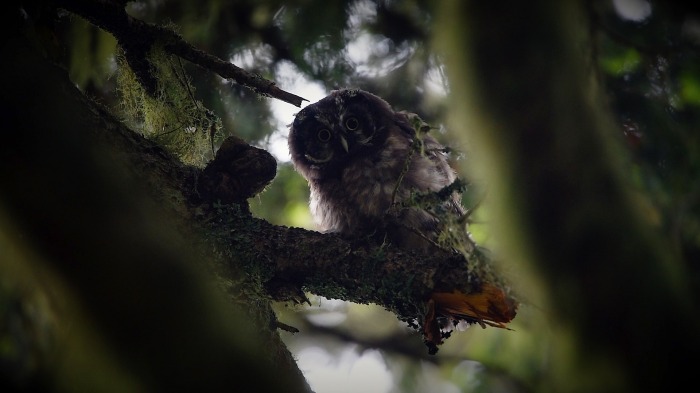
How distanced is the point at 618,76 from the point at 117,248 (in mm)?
2160

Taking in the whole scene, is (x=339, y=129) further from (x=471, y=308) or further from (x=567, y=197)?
(x=567, y=197)

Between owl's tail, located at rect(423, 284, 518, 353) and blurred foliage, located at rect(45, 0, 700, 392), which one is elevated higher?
blurred foliage, located at rect(45, 0, 700, 392)

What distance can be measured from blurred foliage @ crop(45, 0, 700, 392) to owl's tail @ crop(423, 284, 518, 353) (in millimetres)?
87

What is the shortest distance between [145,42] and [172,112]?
429 mm

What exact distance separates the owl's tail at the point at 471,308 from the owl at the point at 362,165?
2.04ft

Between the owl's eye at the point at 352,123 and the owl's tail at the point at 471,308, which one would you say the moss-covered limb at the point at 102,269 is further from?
the owl's eye at the point at 352,123

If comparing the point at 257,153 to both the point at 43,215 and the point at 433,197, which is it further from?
the point at 43,215

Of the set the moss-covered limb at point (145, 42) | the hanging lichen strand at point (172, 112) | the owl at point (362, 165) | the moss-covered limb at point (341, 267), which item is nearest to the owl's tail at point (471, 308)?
the moss-covered limb at point (341, 267)

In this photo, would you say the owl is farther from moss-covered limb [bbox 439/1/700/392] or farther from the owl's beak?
moss-covered limb [bbox 439/1/700/392]

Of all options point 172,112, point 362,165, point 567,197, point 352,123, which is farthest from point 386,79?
point 567,197

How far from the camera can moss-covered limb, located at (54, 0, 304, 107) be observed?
215cm

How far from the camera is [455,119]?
1.48 metres

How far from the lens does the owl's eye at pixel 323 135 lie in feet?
11.8

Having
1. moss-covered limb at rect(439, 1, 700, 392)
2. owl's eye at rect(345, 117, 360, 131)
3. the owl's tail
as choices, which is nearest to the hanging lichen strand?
owl's eye at rect(345, 117, 360, 131)
